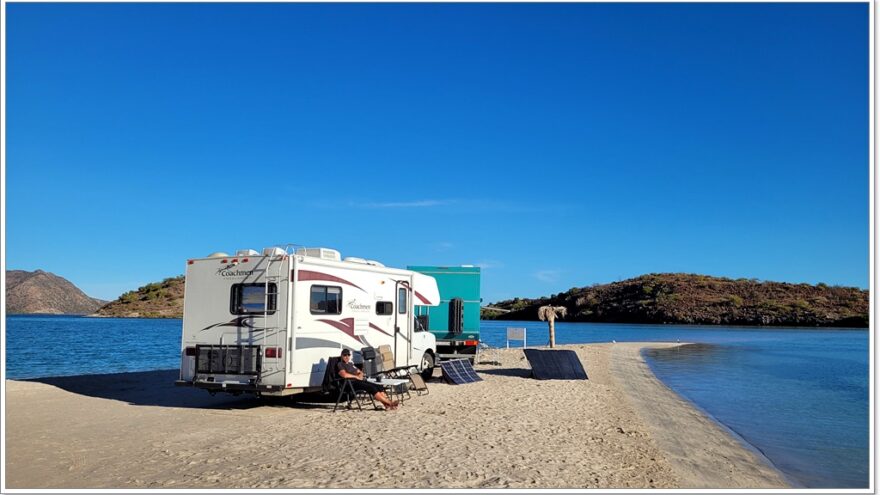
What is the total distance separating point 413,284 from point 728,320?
3817 inches

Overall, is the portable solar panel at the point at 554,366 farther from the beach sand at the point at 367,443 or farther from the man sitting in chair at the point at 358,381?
the man sitting in chair at the point at 358,381

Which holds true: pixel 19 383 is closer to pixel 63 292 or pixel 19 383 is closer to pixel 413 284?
pixel 413 284

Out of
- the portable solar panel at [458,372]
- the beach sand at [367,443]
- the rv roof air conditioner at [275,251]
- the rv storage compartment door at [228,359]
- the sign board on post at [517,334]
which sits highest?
the rv roof air conditioner at [275,251]

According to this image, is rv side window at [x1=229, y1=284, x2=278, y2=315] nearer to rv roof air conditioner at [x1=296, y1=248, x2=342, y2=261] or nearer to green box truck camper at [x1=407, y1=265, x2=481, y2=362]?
rv roof air conditioner at [x1=296, y1=248, x2=342, y2=261]

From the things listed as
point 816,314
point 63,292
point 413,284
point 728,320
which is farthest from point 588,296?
point 413,284

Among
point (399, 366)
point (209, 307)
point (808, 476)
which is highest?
point (209, 307)

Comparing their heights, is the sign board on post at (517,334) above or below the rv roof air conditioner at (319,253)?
below

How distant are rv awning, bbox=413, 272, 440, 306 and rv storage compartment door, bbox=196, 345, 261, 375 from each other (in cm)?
441

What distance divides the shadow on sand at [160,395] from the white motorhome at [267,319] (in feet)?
3.56

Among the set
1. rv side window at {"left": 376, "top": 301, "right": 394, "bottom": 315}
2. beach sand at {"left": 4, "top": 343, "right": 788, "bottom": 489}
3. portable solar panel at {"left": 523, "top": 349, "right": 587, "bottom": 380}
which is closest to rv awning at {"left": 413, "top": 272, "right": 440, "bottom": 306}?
rv side window at {"left": 376, "top": 301, "right": 394, "bottom": 315}

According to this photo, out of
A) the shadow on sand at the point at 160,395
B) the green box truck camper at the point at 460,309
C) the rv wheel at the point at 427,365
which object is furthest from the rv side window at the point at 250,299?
the green box truck camper at the point at 460,309

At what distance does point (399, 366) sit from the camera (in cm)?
1311

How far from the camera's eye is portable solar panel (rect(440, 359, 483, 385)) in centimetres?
1465

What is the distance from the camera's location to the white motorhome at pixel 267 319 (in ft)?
33.5
